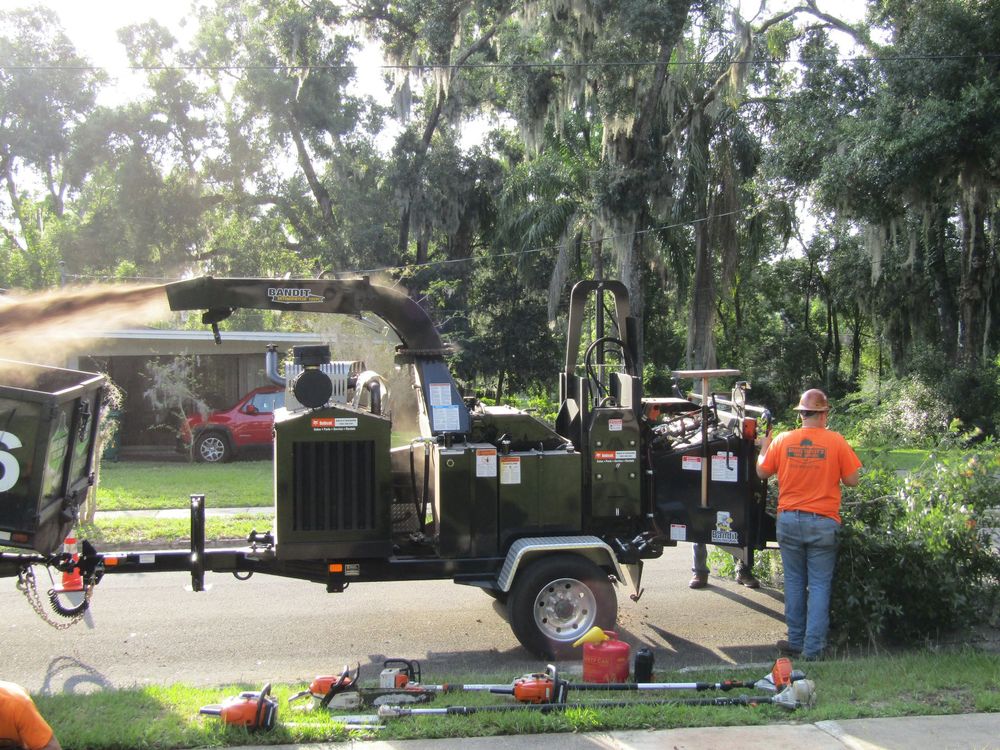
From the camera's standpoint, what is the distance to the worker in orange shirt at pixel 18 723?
10.7 ft

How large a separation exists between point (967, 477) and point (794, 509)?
5.53 ft

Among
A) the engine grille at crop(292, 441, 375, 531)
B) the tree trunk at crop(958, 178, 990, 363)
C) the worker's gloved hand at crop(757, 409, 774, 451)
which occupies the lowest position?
the engine grille at crop(292, 441, 375, 531)

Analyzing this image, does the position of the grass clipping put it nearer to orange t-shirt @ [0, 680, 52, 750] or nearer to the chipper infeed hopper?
the chipper infeed hopper

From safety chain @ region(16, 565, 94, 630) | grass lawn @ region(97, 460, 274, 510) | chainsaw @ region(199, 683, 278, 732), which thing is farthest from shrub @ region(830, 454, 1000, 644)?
grass lawn @ region(97, 460, 274, 510)

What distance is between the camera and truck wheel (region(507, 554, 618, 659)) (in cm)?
661

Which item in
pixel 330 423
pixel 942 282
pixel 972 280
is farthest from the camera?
pixel 942 282

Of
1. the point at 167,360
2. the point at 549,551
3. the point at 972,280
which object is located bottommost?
the point at 549,551

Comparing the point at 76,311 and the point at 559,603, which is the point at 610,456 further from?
the point at 76,311

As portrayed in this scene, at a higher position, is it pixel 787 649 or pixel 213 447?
pixel 213 447

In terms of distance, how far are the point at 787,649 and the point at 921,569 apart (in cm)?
121

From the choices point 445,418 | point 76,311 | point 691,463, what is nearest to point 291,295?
point 445,418

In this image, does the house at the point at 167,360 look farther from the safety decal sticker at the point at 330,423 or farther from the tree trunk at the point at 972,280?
the tree trunk at the point at 972,280

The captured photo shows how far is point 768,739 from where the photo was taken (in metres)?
4.82

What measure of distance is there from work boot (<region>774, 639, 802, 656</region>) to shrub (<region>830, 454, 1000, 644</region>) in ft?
1.39
